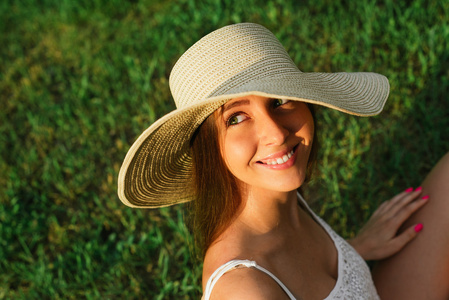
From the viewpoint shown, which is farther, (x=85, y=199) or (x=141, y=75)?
(x=141, y=75)

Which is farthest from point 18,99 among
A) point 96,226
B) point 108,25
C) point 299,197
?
point 299,197

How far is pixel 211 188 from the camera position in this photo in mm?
1972

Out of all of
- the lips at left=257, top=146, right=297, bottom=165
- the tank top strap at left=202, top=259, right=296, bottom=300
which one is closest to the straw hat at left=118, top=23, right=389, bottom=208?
the lips at left=257, top=146, right=297, bottom=165

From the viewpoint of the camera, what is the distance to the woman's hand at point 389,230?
248 centimetres

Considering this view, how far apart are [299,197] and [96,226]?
1459 millimetres

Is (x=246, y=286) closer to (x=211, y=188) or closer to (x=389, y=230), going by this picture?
(x=211, y=188)

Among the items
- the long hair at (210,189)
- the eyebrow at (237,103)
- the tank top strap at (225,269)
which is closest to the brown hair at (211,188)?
the long hair at (210,189)

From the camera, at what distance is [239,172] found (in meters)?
1.84

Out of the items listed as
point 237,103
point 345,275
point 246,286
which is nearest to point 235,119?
point 237,103

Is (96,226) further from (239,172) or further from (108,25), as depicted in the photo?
(108,25)

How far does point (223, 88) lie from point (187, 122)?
0.19 m

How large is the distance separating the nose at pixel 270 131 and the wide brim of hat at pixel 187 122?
0.43 ft

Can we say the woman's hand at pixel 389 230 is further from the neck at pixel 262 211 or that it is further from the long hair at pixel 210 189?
the long hair at pixel 210 189

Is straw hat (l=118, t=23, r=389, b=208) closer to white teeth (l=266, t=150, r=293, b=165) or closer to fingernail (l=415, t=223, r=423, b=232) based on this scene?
white teeth (l=266, t=150, r=293, b=165)
